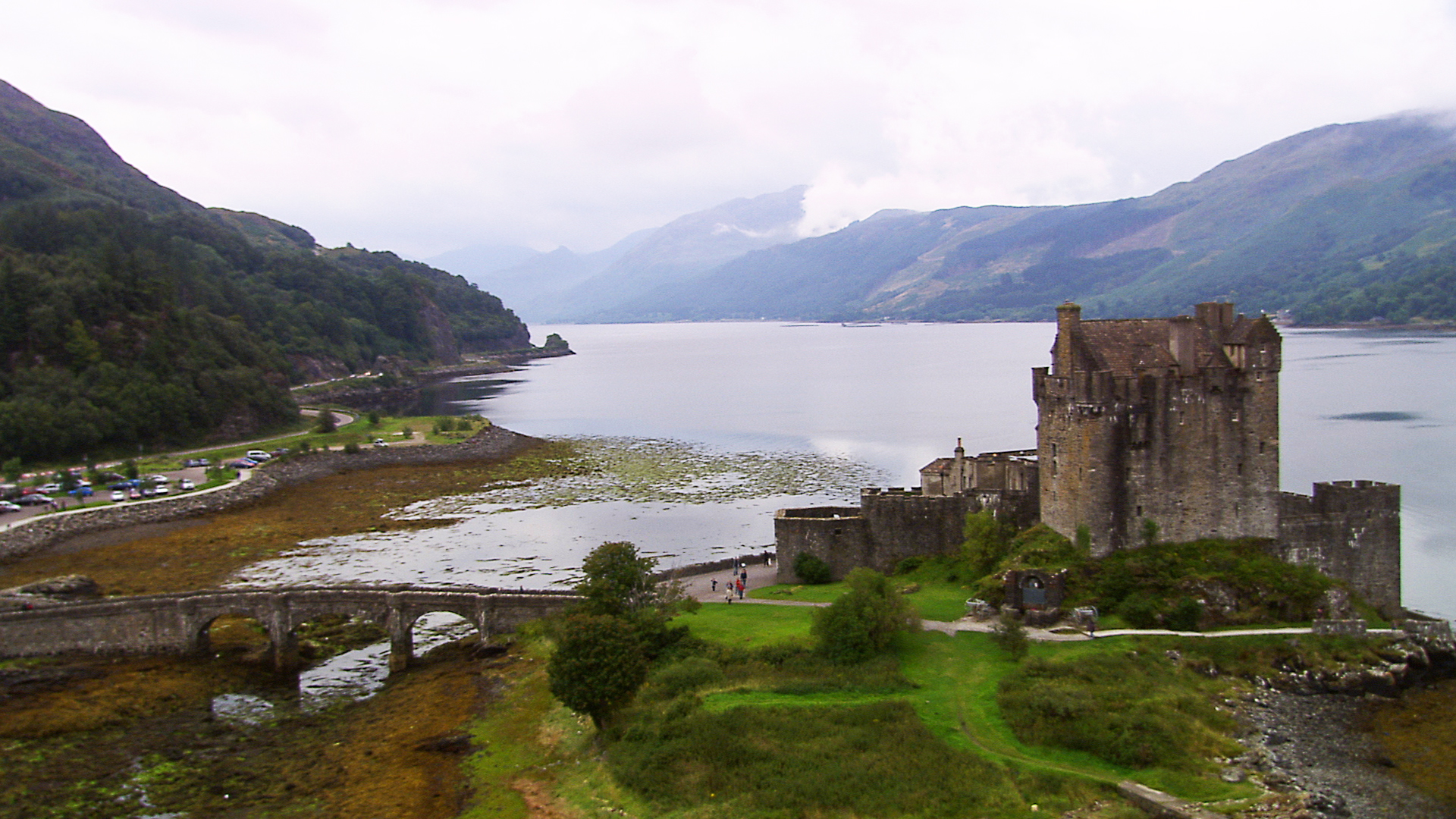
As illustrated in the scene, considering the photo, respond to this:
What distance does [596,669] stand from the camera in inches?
1278

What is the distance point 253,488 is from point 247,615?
4665cm

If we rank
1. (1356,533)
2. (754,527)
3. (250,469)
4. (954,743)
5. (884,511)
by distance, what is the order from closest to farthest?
(954,743) < (1356,533) < (884,511) < (754,527) < (250,469)

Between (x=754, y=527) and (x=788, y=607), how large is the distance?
106ft

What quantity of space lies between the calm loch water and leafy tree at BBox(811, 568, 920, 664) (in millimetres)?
28356

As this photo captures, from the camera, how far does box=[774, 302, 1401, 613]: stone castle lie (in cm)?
3666

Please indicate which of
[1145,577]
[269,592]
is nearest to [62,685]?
[269,592]

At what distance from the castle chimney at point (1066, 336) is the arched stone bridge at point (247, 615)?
23.1 metres

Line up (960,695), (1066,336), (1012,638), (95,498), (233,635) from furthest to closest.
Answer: (95,498), (233,635), (1066,336), (1012,638), (960,695)

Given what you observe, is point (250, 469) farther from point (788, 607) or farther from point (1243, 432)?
point (1243, 432)

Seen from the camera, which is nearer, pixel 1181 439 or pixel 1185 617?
pixel 1185 617

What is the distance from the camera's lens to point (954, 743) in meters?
27.4

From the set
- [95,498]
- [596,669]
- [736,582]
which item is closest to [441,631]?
[736,582]

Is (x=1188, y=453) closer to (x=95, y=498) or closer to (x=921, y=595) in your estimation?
(x=921, y=595)

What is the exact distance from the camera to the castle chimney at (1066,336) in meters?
37.5
